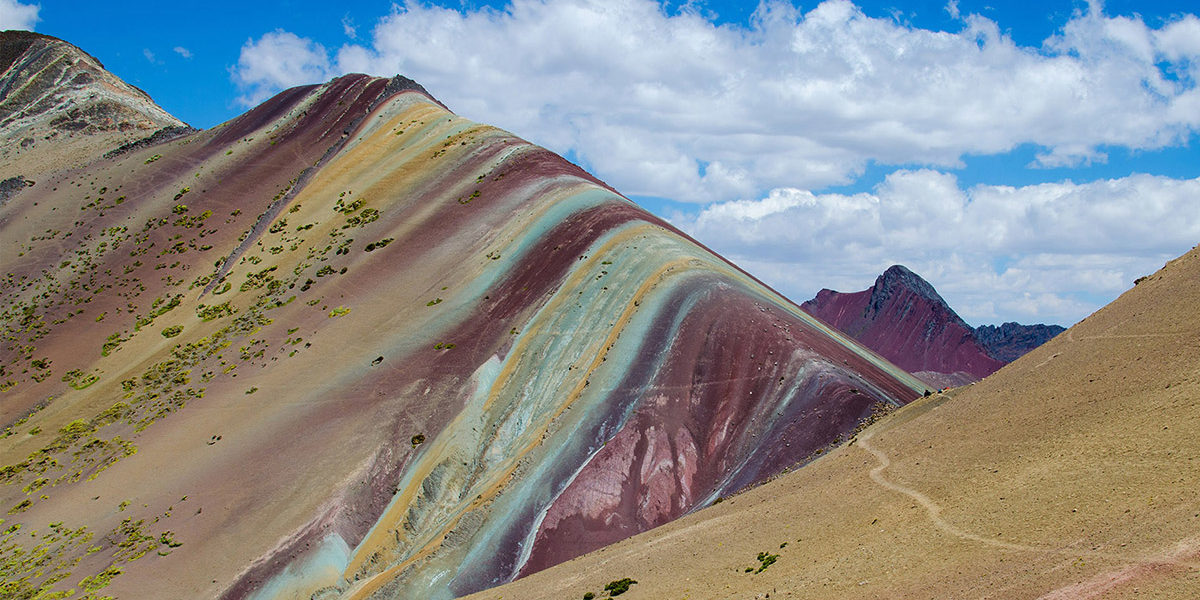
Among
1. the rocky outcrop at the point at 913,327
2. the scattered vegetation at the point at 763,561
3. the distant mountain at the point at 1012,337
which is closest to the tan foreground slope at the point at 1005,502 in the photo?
the scattered vegetation at the point at 763,561

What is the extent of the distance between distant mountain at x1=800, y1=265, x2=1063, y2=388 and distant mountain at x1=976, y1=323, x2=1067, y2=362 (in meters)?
3.01

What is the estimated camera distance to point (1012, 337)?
151 m

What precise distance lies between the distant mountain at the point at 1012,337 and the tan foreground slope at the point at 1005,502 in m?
119

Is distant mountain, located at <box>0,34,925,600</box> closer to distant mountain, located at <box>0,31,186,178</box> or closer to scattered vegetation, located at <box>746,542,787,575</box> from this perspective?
scattered vegetation, located at <box>746,542,787,575</box>

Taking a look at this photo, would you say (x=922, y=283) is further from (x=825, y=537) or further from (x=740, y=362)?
(x=825, y=537)

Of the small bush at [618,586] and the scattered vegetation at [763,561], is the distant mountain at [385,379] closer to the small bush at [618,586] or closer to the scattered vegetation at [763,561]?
the small bush at [618,586]

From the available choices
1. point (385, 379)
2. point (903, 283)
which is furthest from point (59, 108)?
point (903, 283)

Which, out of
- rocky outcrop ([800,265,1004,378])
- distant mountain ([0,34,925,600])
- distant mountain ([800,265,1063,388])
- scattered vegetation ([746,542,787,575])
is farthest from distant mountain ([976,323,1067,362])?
scattered vegetation ([746,542,787,575])

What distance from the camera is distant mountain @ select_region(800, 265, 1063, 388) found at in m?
124

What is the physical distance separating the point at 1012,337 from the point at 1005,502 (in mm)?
137479

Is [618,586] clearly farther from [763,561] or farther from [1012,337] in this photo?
[1012,337]

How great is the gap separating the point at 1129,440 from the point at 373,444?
32369 millimetres

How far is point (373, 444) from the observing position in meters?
46.0

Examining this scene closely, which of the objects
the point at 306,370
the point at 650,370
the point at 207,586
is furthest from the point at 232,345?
the point at 650,370
